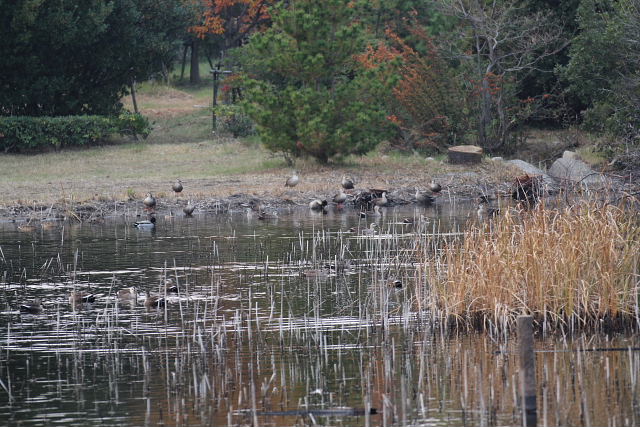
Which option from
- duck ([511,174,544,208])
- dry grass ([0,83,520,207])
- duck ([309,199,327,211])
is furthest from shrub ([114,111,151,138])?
duck ([511,174,544,208])

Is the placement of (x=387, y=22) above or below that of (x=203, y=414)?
above

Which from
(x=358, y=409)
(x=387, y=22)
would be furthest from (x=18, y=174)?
(x=358, y=409)

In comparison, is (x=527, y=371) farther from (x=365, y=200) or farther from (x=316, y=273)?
(x=365, y=200)

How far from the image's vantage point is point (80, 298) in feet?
48.3

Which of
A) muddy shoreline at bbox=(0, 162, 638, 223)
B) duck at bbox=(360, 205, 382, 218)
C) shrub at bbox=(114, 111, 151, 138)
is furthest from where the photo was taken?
shrub at bbox=(114, 111, 151, 138)

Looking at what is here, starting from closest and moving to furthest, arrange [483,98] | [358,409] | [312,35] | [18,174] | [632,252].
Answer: [358,409] < [632,252] < [312,35] < [18,174] < [483,98]

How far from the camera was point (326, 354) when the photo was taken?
1171 cm

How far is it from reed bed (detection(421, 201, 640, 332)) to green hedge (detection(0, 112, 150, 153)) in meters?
27.5

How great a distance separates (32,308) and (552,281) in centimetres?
690

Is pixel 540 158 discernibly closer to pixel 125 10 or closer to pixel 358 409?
pixel 125 10

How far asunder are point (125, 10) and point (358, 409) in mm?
33461

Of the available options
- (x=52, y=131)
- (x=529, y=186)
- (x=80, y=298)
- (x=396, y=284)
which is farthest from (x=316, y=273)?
(x=52, y=131)

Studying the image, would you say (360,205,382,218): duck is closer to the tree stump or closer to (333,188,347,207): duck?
(333,188,347,207): duck

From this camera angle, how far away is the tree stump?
108 feet
